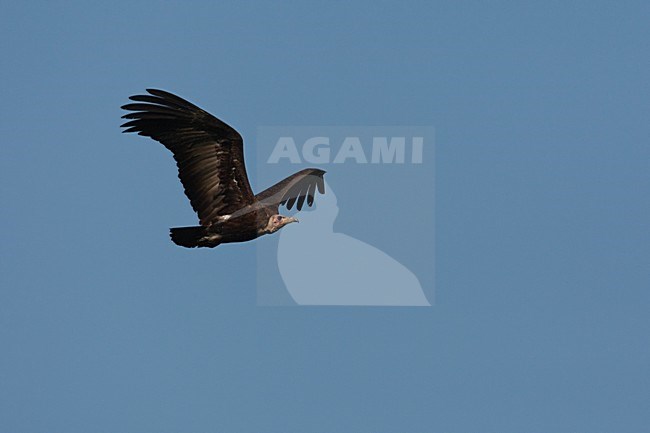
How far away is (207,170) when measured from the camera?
41750mm

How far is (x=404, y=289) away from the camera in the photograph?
47.6 metres

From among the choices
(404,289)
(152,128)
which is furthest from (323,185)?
(152,128)

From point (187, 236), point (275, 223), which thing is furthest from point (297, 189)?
point (187, 236)

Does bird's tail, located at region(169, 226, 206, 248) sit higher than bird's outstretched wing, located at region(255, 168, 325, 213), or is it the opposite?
bird's outstretched wing, located at region(255, 168, 325, 213)

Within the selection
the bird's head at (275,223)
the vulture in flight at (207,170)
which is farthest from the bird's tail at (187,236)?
the bird's head at (275,223)

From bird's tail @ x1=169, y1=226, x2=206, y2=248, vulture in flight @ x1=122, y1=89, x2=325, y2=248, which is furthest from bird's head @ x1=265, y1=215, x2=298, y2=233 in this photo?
bird's tail @ x1=169, y1=226, x2=206, y2=248

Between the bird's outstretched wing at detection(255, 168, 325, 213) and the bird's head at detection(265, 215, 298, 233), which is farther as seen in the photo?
the bird's outstretched wing at detection(255, 168, 325, 213)

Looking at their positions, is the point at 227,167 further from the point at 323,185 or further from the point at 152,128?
the point at 323,185

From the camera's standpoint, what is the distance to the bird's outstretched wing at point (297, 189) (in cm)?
4342

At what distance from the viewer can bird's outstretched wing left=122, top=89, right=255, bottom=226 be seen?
4084 centimetres

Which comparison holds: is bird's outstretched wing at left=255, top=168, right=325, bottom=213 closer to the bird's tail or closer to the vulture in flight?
the vulture in flight

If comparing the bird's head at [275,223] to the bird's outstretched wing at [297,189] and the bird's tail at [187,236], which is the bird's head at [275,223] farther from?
the bird's tail at [187,236]

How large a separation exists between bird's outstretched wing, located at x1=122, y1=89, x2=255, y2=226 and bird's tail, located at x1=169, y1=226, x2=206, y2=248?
0.49 meters

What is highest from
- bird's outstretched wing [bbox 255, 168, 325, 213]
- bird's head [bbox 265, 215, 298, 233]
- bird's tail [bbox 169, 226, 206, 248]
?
bird's outstretched wing [bbox 255, 168, 325, 213]
